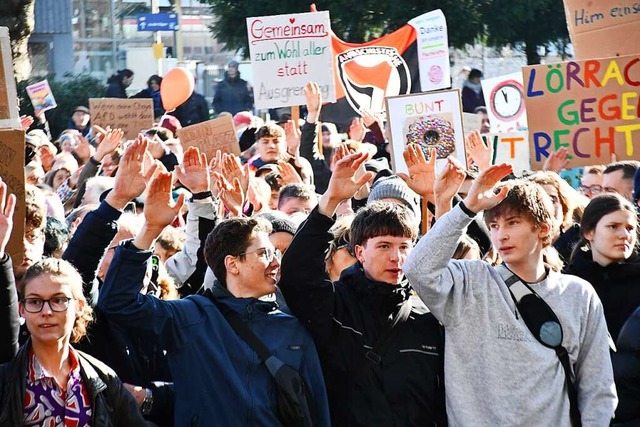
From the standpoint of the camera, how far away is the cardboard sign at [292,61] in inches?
436

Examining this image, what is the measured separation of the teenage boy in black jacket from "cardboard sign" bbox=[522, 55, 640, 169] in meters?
4.06

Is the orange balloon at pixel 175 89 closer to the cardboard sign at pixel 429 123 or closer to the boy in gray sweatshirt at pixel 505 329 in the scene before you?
the cardboard sign at pixel 429 123

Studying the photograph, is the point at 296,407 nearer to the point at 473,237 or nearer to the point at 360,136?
the point at 473,237

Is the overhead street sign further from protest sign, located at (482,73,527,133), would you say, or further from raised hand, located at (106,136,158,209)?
raised hand, located at (106,136,158,209)

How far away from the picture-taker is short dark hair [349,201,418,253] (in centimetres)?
470

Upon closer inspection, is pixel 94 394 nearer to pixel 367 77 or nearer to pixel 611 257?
pixel 611 257

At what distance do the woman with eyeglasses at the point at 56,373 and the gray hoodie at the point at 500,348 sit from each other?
113 centimetres

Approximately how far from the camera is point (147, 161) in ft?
19.8

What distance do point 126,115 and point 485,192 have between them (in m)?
8.33

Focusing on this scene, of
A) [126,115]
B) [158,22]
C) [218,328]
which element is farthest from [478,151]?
[158,22]

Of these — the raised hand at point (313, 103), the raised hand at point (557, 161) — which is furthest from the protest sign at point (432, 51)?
the raised hand at point (557, 161)

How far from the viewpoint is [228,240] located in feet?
15.3

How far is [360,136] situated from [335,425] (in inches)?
253

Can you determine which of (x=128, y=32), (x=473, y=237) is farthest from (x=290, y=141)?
(x=128, y=32)
